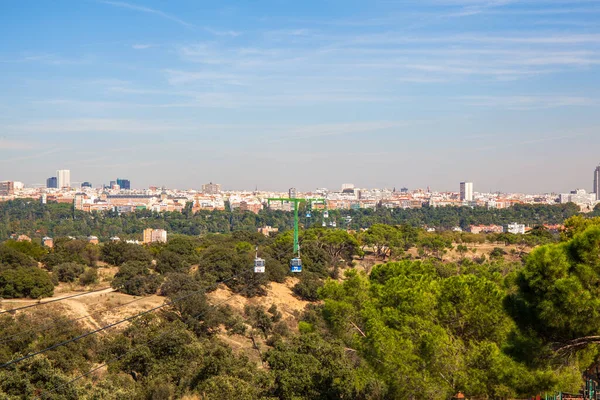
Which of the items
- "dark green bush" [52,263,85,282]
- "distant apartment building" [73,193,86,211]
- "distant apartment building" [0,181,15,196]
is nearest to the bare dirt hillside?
"dark green bush" [52,263,85,282]

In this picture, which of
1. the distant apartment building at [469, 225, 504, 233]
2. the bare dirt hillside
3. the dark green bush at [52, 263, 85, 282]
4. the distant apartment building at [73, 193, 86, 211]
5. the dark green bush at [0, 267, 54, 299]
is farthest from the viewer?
the distant apartment building at [73, 193, 86, 211]

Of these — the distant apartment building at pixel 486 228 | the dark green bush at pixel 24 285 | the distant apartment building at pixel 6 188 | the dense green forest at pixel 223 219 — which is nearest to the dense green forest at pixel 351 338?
the dark green bush at pixel 24 285

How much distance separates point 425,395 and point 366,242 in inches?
1530

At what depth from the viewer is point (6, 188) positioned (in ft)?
588

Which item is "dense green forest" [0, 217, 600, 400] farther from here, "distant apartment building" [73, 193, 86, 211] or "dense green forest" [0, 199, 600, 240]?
"distant apartment building" [73, 193, 86, 211]

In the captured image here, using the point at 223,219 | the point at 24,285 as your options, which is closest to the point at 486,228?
the point at 223,219

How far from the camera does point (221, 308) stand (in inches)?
1190

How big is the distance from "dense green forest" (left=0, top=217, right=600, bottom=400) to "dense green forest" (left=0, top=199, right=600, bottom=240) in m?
67.8

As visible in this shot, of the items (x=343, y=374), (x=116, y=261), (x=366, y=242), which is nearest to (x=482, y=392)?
(x=343, y=374)

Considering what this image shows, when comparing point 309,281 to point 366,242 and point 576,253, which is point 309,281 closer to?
point 366,242

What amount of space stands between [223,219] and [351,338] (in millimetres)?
94710

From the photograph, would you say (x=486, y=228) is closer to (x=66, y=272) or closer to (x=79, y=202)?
(x=66, y=272)

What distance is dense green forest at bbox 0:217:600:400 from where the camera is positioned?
479 inches

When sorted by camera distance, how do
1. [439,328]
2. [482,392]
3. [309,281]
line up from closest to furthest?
1. [482,392]
2. [439,328]
3. [309,281]
